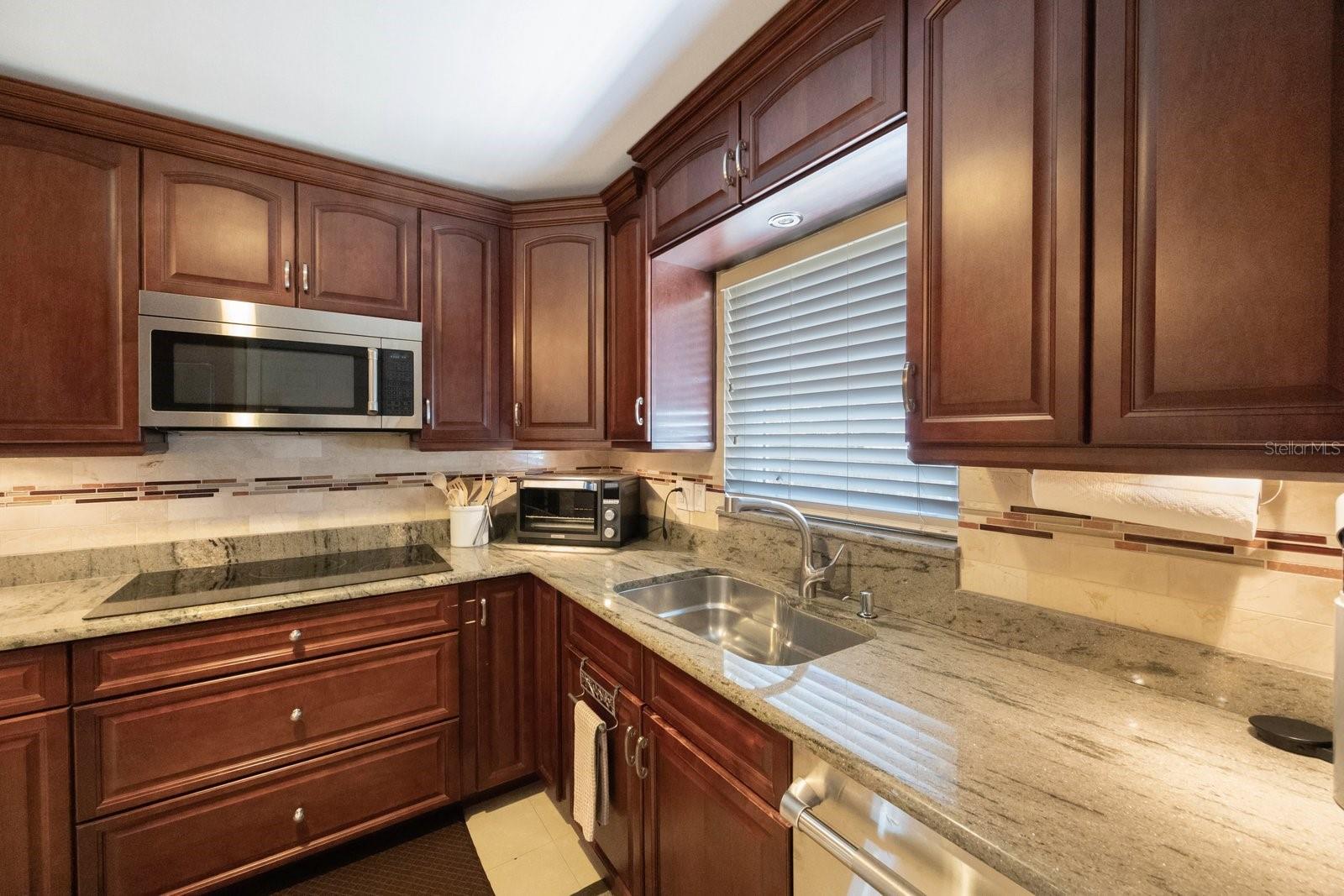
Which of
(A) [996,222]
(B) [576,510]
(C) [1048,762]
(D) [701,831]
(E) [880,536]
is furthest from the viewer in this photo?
(B) [576,510]

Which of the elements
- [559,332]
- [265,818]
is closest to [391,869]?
[265,818]

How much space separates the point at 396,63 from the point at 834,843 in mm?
2010

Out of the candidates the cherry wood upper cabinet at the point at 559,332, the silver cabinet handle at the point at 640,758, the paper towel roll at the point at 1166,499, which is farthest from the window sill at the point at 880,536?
the cherry wood upper cabinet at the point at 559,332

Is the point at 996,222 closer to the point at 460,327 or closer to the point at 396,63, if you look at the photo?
the point at 396,63

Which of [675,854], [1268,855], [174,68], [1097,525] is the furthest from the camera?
[174,68]

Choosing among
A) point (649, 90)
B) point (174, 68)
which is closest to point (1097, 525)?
point (649, 90)

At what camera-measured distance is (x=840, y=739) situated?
0.89 meters

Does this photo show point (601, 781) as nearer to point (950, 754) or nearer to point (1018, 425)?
point (950, 754)

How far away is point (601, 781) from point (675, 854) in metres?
0.32

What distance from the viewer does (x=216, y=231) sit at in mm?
1815

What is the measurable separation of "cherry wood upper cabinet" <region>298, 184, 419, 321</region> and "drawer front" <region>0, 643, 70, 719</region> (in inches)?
46.8

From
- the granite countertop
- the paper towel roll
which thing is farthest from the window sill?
the paper towel roll

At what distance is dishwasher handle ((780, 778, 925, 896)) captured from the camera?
798mm

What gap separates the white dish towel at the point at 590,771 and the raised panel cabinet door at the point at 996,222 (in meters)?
1.15
